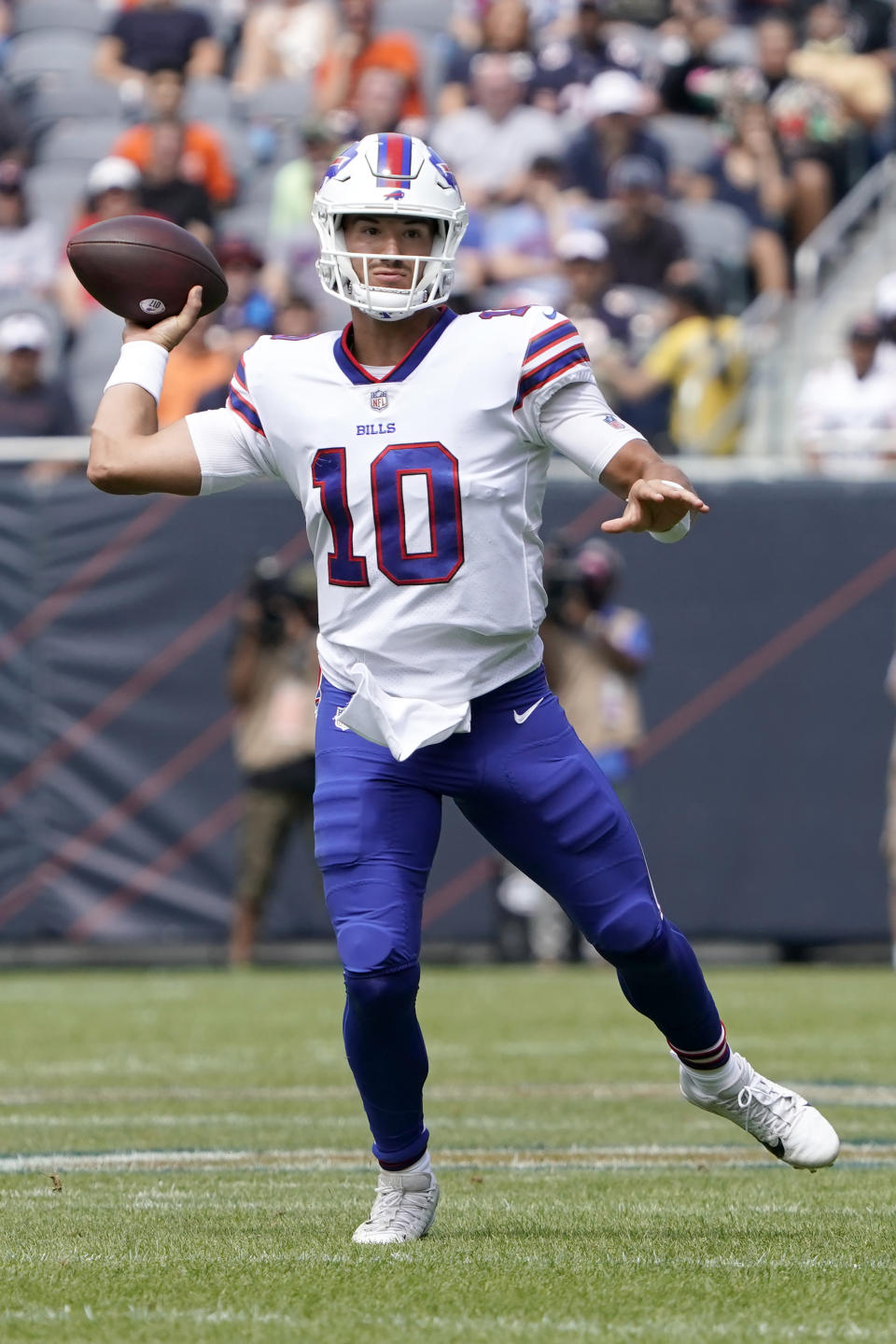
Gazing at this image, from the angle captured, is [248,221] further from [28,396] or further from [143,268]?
[143,268]

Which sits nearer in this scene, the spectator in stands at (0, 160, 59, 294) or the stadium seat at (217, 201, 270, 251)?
the spectator in stands at (0, 160, 59, 294)

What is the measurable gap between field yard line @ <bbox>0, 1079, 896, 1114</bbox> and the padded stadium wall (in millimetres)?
4754

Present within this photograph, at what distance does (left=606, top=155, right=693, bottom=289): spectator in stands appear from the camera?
12.1m

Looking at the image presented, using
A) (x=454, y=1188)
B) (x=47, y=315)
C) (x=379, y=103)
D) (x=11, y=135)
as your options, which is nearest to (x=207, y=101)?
(x=11, y=135)

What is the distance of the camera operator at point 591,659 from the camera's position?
34.6 feet

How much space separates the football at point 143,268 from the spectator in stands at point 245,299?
755cm

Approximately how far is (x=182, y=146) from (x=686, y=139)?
3.01 meters

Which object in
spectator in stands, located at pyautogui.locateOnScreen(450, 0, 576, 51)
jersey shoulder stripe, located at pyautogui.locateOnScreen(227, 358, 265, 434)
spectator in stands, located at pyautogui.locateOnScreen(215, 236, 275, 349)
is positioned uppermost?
spectator in stands, located at pyautogui.locateOnScreen(450, 0, 576, 51)

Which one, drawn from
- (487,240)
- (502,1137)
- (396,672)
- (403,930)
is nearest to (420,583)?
(396,672)

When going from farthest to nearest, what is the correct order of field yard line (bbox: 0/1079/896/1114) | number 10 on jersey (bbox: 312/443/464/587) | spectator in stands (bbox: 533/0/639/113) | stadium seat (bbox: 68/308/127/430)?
1. spectator in stands (bbox: 533/0/639/113)
2. stadium seat (bbox: 68/308/127/430)
3. field yard line (bbox: 0/1079/896/1114)
4. number 10 on jersey (bbox: 312/443/464/587)

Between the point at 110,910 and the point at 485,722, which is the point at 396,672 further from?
the point at 110,910

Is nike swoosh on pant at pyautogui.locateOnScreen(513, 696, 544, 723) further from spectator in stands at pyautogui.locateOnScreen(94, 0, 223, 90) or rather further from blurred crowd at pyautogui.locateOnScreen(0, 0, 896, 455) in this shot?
spectator in stands at pyautogui.locateOnScreen(94, 0, 223, 90)

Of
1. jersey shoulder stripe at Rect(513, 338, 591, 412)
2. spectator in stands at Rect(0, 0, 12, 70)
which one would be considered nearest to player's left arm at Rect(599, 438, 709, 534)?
jersey shoulder stripe at Rect(513, 338, 591, 412)

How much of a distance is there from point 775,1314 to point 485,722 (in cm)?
126
